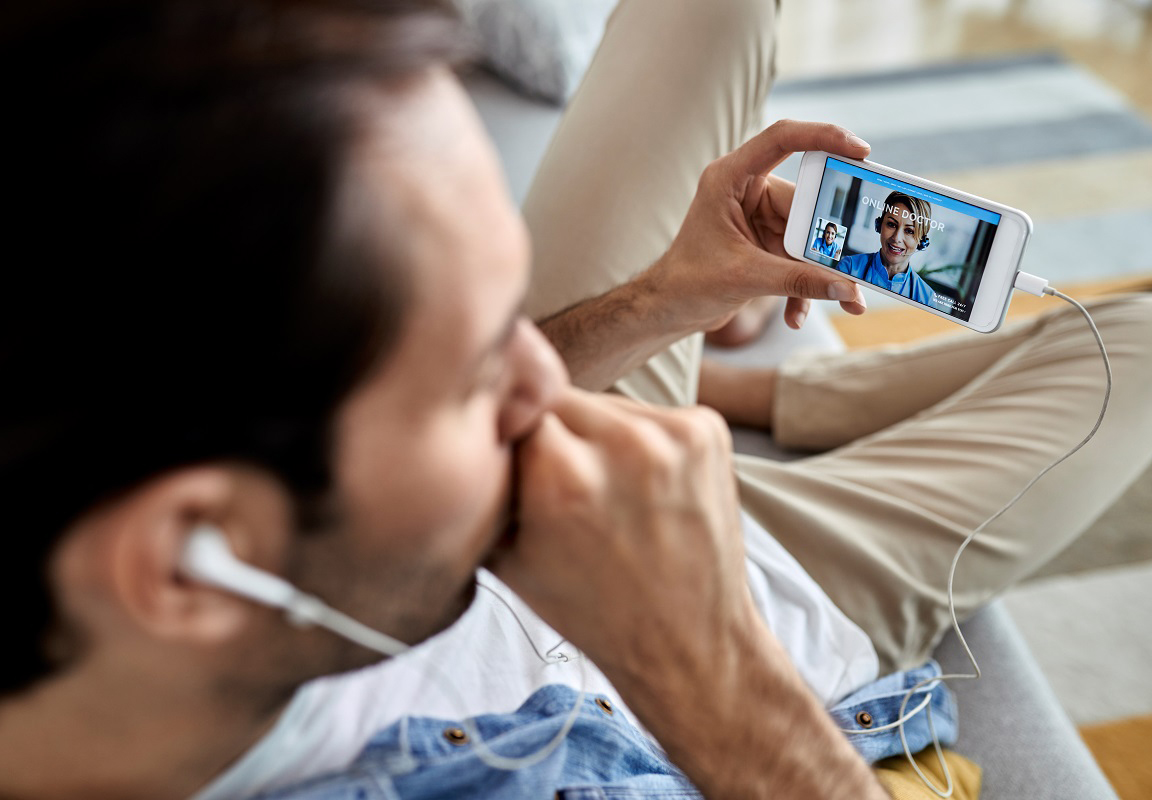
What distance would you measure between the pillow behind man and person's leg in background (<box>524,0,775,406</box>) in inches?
20.7

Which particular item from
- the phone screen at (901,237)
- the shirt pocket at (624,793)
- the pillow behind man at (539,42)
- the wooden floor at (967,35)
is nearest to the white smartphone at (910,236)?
the phone screen at (901,237)

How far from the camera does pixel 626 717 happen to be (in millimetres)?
887

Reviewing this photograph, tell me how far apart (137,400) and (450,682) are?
0.46 metres

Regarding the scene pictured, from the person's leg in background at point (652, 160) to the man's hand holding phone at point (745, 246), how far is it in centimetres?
15

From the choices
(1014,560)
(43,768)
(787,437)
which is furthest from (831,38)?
(43,768)

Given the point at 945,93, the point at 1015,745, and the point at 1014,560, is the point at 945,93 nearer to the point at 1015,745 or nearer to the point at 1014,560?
the point at 1014,560

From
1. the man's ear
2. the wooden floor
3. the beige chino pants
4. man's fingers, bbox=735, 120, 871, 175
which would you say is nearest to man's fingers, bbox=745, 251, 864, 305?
man's fingers, bbox=735, 120, 871, 175

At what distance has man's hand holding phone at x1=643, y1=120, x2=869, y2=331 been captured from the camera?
96 centimetres

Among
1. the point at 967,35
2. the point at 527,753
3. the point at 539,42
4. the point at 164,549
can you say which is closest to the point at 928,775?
the point at 527,753

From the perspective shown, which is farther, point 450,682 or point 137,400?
point 450,682

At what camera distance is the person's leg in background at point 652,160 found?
1243 millimetres

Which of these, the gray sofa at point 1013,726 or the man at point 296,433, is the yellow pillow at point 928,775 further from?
the man at point 296,433

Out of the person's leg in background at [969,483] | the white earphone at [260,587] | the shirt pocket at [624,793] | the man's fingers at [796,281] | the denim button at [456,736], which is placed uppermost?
the man's fingers at [796,281]

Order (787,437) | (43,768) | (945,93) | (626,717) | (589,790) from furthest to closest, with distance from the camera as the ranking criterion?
(945,93), (787,437), (626,717), (589,790), (43,768)
